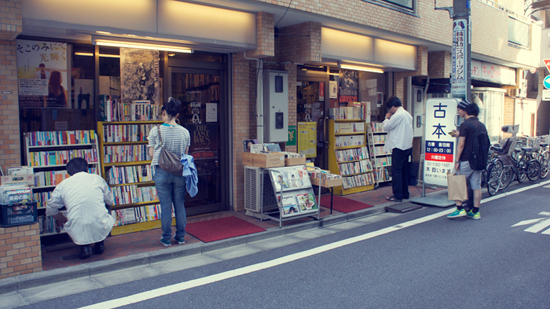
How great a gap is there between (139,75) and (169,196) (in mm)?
2626

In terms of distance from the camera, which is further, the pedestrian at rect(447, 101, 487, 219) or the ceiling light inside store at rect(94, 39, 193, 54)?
the pedestrian at rect(447, 101, 487, 219)

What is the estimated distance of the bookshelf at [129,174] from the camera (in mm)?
7340

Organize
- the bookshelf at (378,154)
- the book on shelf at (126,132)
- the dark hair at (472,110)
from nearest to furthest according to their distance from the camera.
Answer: the book on shelf at (126,132)
the dark hair at (472,110)
the bookshelf at (378,154)

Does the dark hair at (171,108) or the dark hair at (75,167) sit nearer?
the dark hair at (75,167)

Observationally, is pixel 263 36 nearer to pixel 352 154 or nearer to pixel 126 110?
pixel 126 110

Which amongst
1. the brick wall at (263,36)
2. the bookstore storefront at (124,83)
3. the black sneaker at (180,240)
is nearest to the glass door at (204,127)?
the bookstore storefront at (124,83)

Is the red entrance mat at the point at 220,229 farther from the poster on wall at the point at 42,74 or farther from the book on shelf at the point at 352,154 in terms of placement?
the book on shelf at the point at 352,154

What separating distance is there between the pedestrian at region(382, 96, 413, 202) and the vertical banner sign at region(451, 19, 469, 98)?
1810 mm

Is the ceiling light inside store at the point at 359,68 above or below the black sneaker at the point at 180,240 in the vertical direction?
above

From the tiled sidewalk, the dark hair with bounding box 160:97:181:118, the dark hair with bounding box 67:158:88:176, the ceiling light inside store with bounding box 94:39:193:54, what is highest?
the ceiling light inside store with bounding box 94:39:193:54

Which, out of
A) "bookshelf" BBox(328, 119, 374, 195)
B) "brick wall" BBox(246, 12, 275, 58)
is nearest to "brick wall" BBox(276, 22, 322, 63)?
"brick wall" BBox(246, 12, 275, 58)

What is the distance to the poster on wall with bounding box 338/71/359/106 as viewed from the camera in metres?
11.9

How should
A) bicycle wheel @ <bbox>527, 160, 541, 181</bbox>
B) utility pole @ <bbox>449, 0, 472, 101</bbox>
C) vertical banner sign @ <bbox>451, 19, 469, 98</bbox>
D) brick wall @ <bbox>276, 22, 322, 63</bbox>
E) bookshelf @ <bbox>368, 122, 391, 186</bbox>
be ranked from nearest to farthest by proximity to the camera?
brick wall @ <bbox>276, 22, 322, 63</bbox>, utility pole @ <bbox>449, 0, 472, 101</bbox>, vertical banner sign @ <bbox>451, 19, 469, 98</bbox>, bookshelf @ <bbox>368, 122, 391, 186</bbox>, bicycle wheel @ <bbox>527, 160, 541, 181</bbox>

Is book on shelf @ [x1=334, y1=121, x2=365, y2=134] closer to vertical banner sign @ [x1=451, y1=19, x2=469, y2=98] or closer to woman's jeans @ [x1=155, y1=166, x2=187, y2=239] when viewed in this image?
vertical banner sign @ [x1=451, y1=19, x2=469, y2=98]
